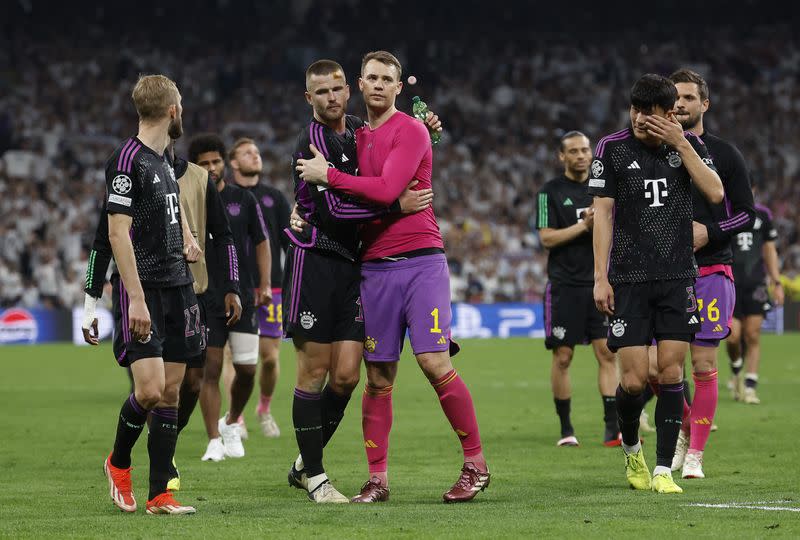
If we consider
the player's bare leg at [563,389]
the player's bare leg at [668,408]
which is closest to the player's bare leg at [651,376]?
the player's bare leg at [668,408]

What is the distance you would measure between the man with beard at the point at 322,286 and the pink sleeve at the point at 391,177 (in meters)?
0.23

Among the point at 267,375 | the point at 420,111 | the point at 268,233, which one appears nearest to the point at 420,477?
the point at 420,111

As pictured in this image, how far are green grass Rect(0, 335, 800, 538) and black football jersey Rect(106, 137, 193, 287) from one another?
4.41ft

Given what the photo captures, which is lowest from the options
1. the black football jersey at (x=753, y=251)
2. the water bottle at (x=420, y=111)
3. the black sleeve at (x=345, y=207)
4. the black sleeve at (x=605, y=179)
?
the black football jersey at (x=753, y=251)

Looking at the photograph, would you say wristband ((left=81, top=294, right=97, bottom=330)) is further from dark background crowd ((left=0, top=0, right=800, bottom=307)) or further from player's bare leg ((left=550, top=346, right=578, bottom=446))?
dark background crowd ((left=0, top=0, right=800, bottom=307))

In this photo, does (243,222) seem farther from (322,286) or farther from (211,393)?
(322,286)

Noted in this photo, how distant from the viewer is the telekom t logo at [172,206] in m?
7.14

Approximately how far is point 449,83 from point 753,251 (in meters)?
23.6

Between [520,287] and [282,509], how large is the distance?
75.1 feet

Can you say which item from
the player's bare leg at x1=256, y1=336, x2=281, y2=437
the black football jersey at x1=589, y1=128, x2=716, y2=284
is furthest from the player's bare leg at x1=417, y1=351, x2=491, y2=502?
the player's bare leg at x1=256, y1=336, x2=281, y2=437

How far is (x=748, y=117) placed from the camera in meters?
36.9

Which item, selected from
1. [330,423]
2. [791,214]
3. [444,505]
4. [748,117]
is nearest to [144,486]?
[330,423]

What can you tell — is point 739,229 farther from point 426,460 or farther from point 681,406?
point 426,460

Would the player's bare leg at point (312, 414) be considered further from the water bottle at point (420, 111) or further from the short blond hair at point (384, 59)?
the short blond hair at point (384, 59)
